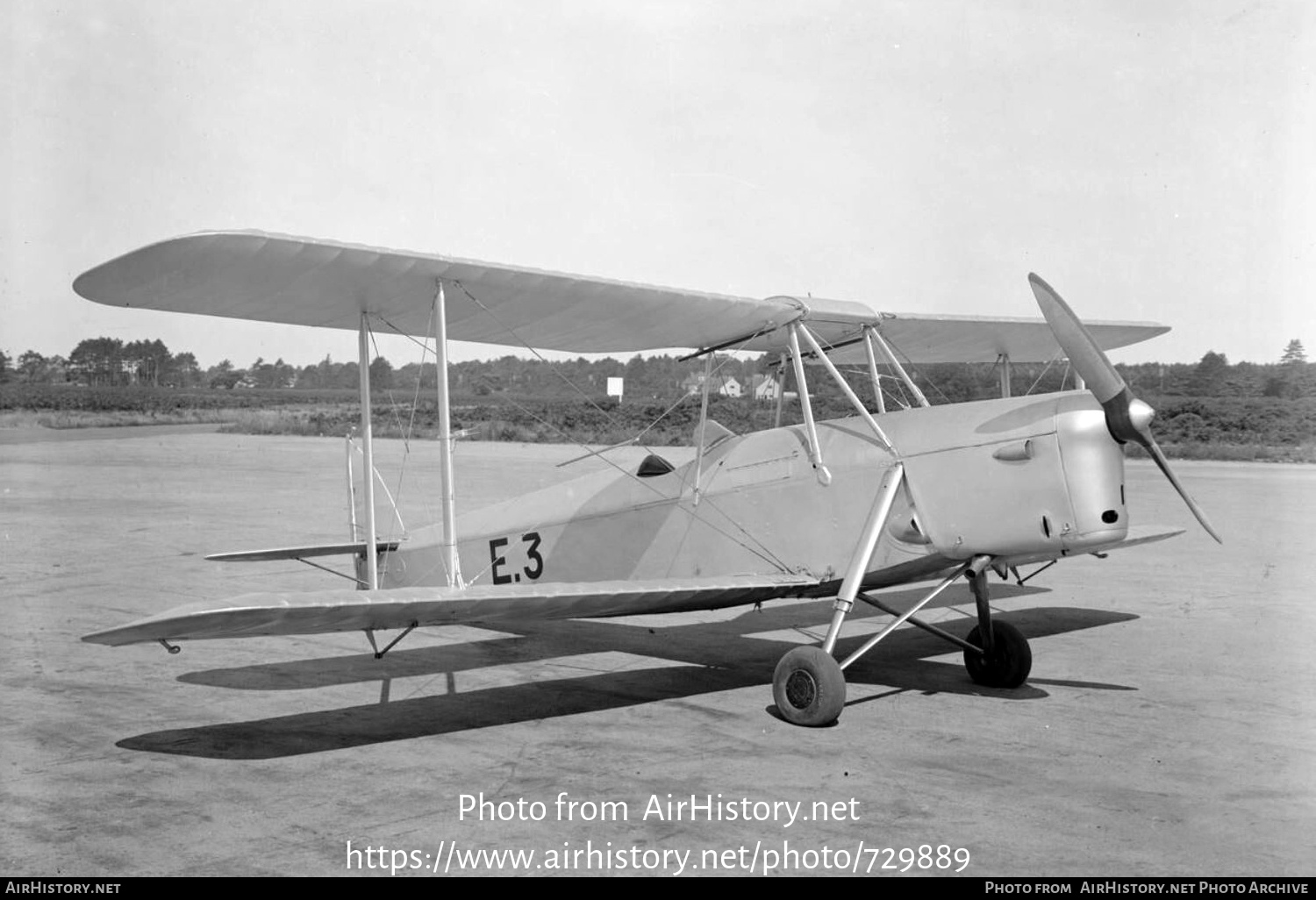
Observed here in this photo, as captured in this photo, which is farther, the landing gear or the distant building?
the distant building

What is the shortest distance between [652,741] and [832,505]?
210 centimetres

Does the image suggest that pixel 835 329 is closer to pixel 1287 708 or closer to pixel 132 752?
pixel 1287 708

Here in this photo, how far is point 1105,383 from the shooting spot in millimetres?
6484

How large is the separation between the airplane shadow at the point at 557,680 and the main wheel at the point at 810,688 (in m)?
0.44

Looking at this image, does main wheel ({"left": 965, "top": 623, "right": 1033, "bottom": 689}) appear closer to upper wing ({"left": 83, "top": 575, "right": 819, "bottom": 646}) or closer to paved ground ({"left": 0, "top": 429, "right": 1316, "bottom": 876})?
paved ground ({"left": 0, "top": 429, "right": 1316, "bottom": 876})

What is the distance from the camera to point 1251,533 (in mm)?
17156

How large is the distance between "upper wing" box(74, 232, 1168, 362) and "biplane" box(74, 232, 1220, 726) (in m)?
0.02

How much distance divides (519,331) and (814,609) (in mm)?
4777

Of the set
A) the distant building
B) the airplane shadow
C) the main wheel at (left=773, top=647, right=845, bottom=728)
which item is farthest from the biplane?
the airplane shadow

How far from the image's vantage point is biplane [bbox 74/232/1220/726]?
250 inches

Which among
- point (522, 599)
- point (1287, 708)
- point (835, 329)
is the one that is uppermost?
point (835, 329)
